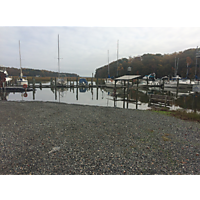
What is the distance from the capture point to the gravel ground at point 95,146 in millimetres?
4254

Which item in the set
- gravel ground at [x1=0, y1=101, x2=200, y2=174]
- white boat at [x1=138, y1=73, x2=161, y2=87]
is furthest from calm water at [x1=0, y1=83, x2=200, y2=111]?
white boat at [x1=138, y1=73, x2=161, y2=87]

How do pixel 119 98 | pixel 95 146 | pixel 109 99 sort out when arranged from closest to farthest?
pixel 95 146
pixel 109 99
pixel 119 98

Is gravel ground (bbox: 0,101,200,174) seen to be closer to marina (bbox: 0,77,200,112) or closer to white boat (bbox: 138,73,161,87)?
marina (bbox: 0,77,200,112)

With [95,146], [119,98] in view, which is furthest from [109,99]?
[95,146]

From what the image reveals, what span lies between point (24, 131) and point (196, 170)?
25.1ft

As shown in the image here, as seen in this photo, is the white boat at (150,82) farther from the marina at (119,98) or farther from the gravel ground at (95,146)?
the gravel ground at (95,146)

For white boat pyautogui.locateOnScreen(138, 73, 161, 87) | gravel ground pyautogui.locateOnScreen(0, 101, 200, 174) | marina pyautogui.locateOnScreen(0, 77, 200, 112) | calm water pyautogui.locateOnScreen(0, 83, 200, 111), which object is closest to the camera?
gravel ground pyautogui.locateOnScreen(0, 101, 200, 174)

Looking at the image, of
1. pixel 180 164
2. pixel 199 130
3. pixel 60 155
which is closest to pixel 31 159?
pixel 60 155

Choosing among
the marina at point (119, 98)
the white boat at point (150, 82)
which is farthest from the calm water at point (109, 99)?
the white boat at point (150, 82)

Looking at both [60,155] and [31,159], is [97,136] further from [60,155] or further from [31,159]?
[31,159]

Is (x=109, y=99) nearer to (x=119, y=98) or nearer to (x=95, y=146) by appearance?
(x=119, y=98)

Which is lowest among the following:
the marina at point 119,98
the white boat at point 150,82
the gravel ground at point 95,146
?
the gravel ground at point 95,146

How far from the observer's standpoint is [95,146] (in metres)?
5.66

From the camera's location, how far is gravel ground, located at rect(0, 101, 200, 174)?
425 cm
